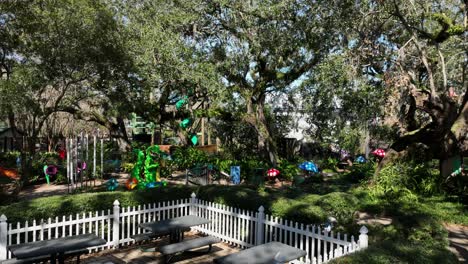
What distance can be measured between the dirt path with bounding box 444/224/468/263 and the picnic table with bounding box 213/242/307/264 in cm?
366

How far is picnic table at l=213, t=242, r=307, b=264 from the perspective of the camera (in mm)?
5504

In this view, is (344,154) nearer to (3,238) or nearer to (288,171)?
(288,171)

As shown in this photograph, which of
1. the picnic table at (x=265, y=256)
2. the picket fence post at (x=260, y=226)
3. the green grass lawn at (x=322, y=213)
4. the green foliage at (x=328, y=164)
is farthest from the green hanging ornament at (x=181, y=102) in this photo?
the picnic table at (x=265, y=256)

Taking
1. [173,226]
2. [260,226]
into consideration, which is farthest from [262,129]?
[173,226]

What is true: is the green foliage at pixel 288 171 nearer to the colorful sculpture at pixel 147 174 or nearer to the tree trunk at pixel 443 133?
the tree trunk at pixel 443 133

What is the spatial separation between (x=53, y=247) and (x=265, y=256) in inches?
131

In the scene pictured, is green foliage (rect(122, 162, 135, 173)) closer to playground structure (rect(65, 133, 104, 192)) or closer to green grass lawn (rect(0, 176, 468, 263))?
playground structure (rect(65, 133, 104, 192))

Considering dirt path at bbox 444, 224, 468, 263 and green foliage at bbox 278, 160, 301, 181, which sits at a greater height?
green foliage at bbox 278, 160, 301, 181

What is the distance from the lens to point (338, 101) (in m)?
24.3

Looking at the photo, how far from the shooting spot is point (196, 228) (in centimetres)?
945

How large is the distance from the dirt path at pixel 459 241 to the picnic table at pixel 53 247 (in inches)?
267

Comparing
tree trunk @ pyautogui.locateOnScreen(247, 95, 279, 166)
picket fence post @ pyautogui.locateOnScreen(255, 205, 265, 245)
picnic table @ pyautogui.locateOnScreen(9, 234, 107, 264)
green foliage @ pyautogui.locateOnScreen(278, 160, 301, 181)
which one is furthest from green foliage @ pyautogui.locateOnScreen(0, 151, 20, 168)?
picket fence post @ pyautogui.locateOnScreen(255, 205, 265, 245)

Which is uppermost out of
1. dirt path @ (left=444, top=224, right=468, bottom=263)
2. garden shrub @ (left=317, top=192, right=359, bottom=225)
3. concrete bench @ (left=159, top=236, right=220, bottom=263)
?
garden shrub @ (left=317, top=192, right=359, bottom=225)

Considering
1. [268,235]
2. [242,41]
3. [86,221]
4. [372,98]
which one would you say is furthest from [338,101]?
[86,221]
